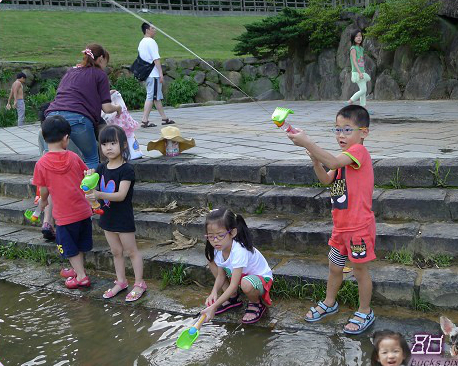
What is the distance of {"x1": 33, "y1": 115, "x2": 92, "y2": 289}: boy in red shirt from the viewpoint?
13.2 feet

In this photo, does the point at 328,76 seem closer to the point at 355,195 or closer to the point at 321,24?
the point at 321,24

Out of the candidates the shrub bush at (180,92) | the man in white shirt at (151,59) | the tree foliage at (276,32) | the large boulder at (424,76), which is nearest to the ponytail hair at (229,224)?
the man in white shirt at (151,59)

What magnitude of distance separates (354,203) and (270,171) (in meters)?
1.75

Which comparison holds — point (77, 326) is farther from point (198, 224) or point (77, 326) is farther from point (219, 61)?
point (219, 61)

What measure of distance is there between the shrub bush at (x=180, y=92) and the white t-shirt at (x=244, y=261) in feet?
38.8

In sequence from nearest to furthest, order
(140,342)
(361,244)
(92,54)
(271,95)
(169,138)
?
1. (361,244)
2. (140,342)
3. (92,54)
4. (169,138)
5. (271,95)

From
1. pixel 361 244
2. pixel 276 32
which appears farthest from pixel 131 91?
pixel 361 244

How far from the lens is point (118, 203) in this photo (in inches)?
150

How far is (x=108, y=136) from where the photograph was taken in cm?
375

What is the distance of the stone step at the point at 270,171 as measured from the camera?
13.2 feet

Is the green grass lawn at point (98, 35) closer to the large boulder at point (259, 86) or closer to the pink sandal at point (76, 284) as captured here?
the large boulder at point (259, 86)

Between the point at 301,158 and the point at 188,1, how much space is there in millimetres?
28746

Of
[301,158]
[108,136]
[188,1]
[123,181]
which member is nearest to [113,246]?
[123,181]

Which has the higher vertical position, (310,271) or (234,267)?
(234,267)
